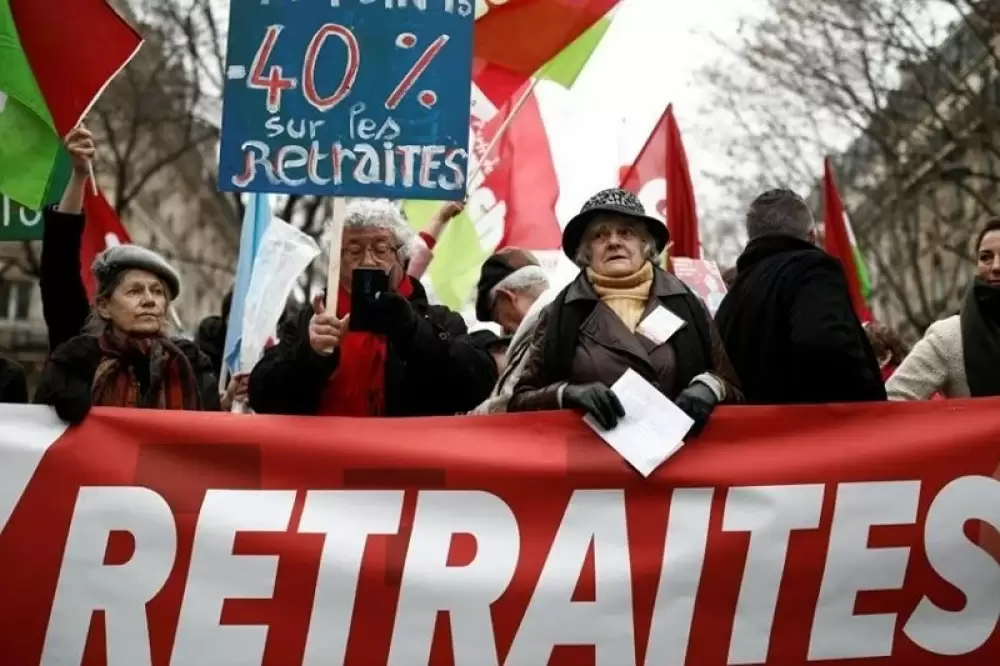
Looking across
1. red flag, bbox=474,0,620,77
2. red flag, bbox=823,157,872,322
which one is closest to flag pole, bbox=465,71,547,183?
red flag, bbox=474,0,620,77

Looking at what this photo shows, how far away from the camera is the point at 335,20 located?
4.73m

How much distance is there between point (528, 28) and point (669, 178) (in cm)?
206

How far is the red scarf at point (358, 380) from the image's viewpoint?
4.72 meters

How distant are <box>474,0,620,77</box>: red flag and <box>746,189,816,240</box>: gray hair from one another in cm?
251

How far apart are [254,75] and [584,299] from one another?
1.24 metres

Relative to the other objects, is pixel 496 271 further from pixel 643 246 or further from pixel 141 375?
pixel 141 375

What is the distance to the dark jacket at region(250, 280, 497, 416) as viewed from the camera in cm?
454

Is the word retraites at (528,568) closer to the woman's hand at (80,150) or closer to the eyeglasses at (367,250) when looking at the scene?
the eyeglasses at (367,250)

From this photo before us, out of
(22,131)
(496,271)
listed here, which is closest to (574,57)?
(496,271)

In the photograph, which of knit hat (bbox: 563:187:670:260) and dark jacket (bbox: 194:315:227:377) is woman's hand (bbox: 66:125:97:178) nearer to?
knit hat (bbox: 563:187:670:260)

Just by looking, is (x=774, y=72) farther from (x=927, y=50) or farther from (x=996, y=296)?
(x=996, y=296)

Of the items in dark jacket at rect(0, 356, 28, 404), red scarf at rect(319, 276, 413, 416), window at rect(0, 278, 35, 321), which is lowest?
window at rect(0, 278, 35, 321)

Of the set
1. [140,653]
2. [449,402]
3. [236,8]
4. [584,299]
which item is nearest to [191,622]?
[140,653]

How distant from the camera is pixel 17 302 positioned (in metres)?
47.0
